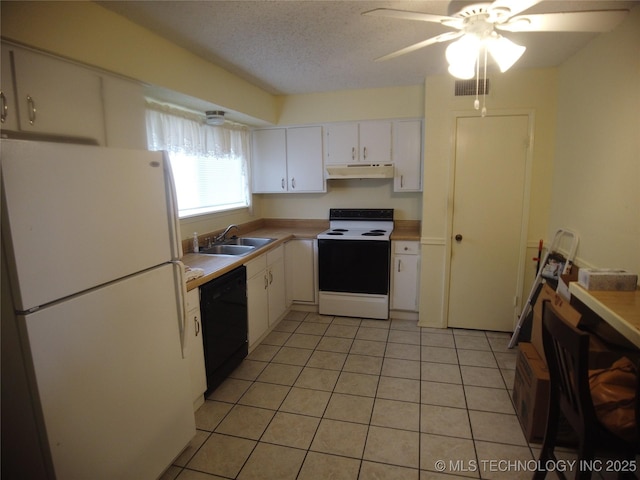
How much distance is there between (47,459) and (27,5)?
6.00ft

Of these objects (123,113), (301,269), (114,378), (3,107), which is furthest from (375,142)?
(114,378)

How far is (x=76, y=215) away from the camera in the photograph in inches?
51.0

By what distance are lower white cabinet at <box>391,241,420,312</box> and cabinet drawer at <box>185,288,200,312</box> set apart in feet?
6.83

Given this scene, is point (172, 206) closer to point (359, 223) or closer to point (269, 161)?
point (269, 161)

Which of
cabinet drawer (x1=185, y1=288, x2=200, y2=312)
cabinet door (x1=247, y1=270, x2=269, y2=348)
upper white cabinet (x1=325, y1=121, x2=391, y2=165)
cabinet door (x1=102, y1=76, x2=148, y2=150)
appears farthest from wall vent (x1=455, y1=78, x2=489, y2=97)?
cabinet drawer (x1=185, y1=288, x2=200, y2=312)

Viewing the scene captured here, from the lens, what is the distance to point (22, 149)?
1134mm

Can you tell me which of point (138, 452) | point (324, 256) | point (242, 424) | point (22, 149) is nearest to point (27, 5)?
point (22, 149)

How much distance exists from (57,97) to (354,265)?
8.99 feet

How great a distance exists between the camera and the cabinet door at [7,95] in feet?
4.80

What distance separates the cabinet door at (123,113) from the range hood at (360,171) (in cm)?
210

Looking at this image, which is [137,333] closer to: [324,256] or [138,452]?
[138,452]

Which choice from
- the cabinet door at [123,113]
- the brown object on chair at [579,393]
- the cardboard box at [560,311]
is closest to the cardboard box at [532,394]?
the cardboard box at [560,311]

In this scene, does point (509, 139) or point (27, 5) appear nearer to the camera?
point (27, 5)

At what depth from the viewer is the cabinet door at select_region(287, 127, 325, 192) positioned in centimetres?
396
